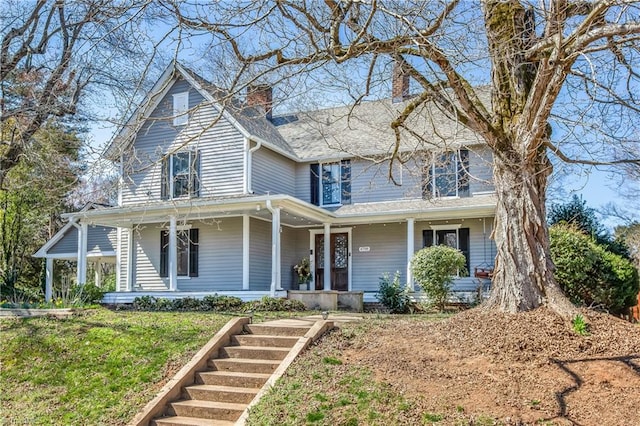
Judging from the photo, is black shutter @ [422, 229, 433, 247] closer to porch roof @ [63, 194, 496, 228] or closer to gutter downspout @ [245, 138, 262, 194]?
porch roof @ [63, 194, 496, 228]

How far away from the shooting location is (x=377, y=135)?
750 inches

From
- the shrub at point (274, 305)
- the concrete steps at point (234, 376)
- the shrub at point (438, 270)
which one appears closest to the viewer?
the concrete steps at point (234, 376)

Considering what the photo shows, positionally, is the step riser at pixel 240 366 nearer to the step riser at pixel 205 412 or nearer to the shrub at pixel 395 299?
the step riser at pixel 205 412

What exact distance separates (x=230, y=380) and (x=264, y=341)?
1.11 m

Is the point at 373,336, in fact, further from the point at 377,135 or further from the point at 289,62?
the point at 377,135

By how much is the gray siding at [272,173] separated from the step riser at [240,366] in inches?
391

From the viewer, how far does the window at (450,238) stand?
17.7 meters

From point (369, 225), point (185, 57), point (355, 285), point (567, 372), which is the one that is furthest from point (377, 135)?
point (567, 372)

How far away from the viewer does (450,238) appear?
18.0 m

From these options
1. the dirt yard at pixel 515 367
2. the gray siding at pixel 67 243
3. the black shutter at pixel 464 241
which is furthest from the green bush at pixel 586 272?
the gray siding at pixel 67 243

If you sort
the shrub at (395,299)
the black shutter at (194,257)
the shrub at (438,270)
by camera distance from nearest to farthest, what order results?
the shrub at (438,270)
the shrub at (395,299)
the black shutter at (194,257)

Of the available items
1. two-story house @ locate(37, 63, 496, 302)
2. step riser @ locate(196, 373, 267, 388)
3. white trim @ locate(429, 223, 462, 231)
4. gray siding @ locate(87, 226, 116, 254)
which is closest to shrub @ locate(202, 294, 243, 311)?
two-story house @ locate(37, 63, 496, 302)

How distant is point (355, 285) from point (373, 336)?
10.2 m

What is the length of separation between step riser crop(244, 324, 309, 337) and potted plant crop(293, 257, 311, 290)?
9003mm
